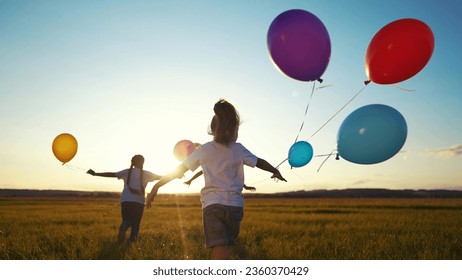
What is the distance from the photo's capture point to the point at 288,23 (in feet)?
13.8

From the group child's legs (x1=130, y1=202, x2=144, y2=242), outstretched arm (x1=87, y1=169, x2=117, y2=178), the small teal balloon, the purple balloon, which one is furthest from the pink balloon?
the purple balloon

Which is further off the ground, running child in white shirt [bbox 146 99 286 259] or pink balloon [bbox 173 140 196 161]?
pink balloon [bbox 173 140 196 161]

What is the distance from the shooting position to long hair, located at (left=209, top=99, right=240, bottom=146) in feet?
10.2

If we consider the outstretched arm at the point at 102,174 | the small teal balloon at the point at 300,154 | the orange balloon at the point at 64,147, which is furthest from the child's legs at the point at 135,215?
the small teal balloon at the point at 300,154

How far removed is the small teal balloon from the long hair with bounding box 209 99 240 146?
6.66 ft

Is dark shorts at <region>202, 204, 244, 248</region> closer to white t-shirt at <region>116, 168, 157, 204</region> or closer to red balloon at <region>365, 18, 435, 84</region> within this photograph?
red balloon at <region>365, 18, 435, 84</region>

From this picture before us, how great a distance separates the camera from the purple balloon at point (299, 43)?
4.19 m

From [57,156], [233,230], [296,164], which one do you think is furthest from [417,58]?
[57,156]

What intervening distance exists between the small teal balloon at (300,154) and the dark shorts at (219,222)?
213 cm

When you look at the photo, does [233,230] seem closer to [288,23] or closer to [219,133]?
[219,133]

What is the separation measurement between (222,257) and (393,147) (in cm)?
239

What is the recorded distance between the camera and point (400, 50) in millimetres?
4266

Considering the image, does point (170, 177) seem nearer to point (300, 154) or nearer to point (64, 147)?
point (300, 154)

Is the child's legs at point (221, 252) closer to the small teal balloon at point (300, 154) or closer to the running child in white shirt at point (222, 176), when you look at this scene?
the running child in white shirt at point (222, 176)
